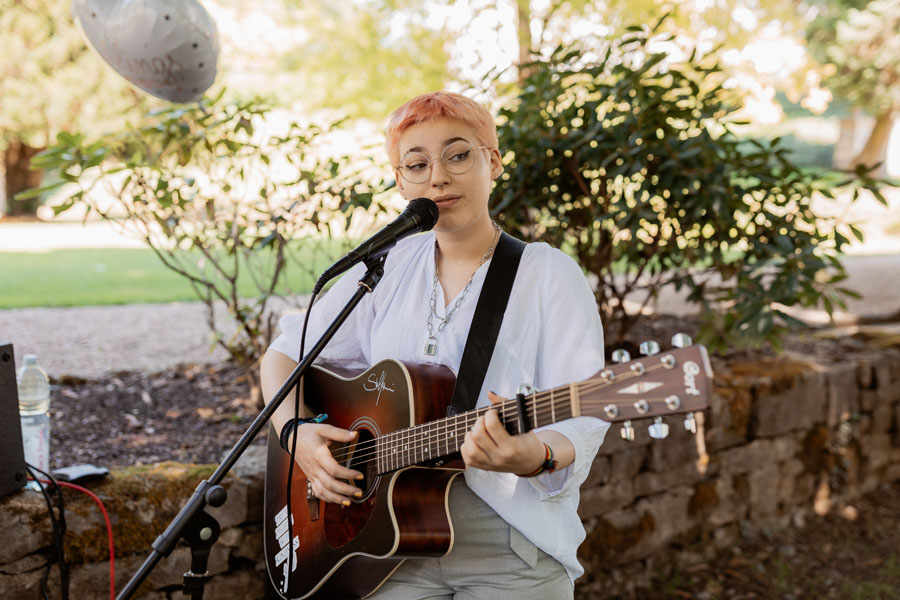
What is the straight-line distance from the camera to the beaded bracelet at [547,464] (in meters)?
1.74

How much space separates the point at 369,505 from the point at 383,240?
0.73 metres

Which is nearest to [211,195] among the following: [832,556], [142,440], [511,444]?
[142,440]

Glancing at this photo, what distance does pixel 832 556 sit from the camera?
4.12m

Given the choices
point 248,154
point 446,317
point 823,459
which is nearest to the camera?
point 446,317

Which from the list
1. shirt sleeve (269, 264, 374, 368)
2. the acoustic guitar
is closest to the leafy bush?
shirt sleeve (269, 264, 374, 368)

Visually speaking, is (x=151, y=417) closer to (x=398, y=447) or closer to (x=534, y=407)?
(x=398, y=447)

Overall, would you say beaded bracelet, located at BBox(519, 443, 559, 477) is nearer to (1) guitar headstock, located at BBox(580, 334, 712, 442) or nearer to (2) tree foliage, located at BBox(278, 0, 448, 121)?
(1) guitar headstock, located at BBox(580, 334, 712, 442)

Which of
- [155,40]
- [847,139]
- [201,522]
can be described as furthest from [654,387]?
[847,139]

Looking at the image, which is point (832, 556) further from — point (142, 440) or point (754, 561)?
Result: point (142, 440)

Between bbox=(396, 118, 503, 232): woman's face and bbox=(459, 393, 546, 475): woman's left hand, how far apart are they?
24.7 inches

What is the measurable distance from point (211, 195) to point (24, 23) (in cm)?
1526

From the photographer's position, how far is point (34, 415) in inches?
109

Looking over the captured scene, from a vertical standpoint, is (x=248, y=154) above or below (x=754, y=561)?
above

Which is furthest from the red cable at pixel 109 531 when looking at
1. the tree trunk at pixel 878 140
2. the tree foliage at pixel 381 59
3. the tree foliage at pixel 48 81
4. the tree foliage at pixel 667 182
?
the tree trunk at pixel 878 140
